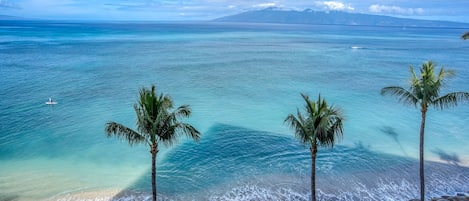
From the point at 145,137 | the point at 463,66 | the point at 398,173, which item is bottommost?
the point at 398,173

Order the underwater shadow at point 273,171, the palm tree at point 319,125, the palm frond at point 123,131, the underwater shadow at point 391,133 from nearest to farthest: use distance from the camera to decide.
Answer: the palm frond at point 123,131
the palm tree at point 319,125
the underwater shadow at point 273,171
the underwater shadow at point 391,133

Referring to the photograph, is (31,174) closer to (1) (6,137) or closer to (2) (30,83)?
(1) (6,137)

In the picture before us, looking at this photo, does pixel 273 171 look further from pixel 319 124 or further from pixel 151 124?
pixel 151 124

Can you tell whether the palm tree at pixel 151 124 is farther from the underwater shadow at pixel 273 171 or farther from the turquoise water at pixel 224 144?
the turquoise water at pixel 224 144

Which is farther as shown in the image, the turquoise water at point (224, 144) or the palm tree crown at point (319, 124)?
the turquoise water at point (224, 144)

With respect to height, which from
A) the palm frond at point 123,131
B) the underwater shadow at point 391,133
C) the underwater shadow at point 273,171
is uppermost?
the palm frond at point 123,131

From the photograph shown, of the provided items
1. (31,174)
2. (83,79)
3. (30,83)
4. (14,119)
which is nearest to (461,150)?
(31,174)

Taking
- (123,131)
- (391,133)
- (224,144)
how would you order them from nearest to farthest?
(123,131)
(224,144)
(391,133)

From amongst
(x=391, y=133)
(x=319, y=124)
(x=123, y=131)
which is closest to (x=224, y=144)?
(x=391, y=133)

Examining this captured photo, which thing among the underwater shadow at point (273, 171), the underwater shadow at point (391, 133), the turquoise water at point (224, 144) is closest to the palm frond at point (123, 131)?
the underwater shadow at point (273, 171)

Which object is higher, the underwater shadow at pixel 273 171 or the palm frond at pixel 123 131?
the palm frond at pixel 123 131

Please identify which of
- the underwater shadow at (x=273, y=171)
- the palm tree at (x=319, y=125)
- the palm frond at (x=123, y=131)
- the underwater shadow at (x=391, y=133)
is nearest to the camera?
the palm frond at (x=123, y=131)
